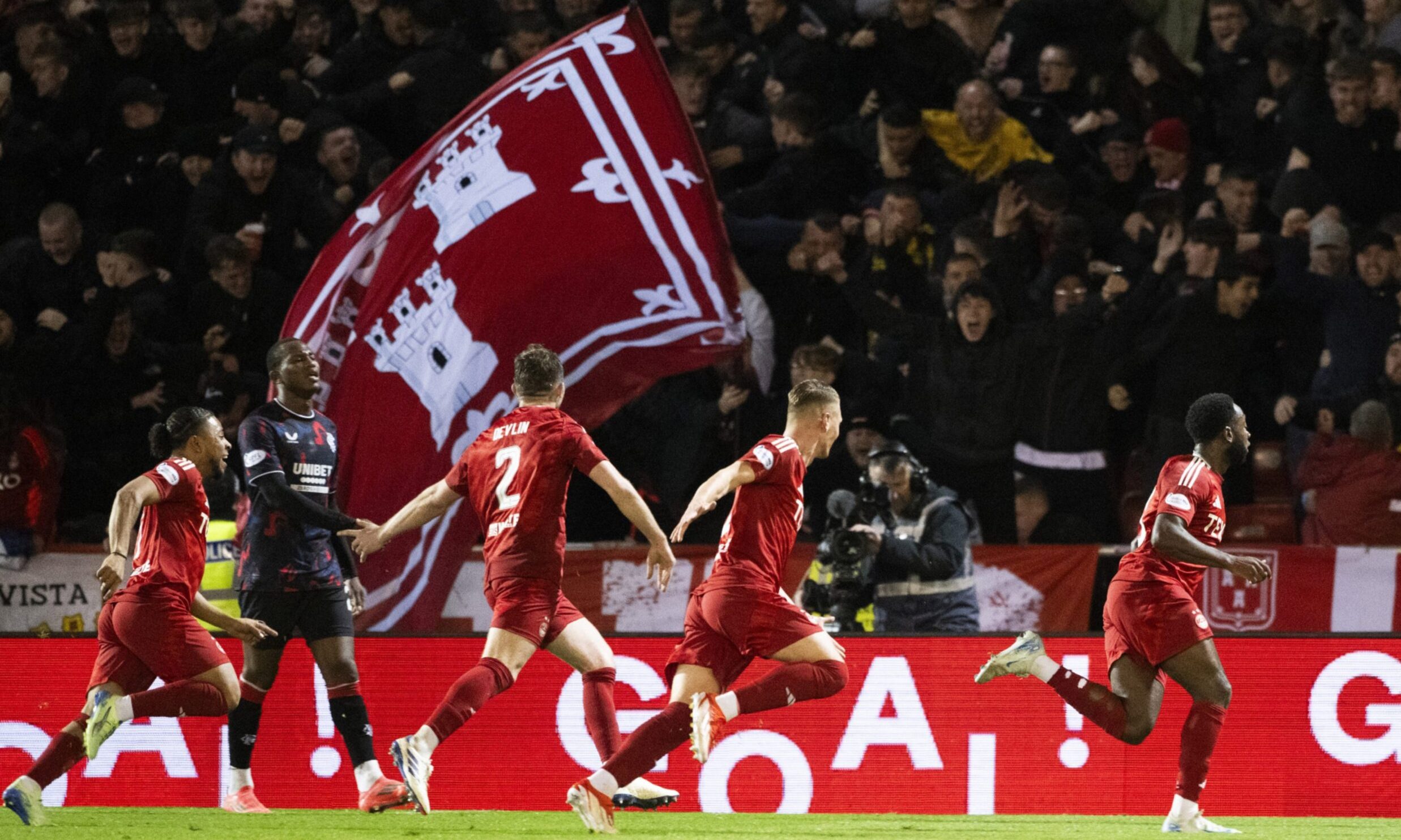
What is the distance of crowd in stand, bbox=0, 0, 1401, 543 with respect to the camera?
1089 cm

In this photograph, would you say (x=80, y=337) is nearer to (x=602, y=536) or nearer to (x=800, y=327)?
(x=602, y=536)

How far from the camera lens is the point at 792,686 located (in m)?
7.20

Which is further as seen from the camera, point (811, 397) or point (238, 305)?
point (238, 305)

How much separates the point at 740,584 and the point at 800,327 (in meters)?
4.70

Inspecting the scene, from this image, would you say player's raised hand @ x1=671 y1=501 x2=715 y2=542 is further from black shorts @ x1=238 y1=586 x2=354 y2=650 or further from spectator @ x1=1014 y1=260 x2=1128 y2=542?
spectator @ x1=1014 y1=260 x2=1128 y2=542

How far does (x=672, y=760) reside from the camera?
8.75 meters

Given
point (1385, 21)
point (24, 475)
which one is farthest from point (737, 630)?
point (1385, 21)

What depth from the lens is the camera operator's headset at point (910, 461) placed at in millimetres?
9672

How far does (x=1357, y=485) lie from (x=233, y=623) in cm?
615

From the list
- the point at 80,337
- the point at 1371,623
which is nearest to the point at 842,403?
the point at 1371,623

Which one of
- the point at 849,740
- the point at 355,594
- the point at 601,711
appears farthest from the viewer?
the point at 849,740

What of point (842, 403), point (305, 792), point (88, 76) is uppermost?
point (88, 76)

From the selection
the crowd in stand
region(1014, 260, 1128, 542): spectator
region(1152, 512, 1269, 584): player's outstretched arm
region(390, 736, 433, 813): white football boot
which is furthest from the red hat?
region(390, 736, 433, 813): white football boot

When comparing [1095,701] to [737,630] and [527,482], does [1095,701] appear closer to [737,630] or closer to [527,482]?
[737,630]
